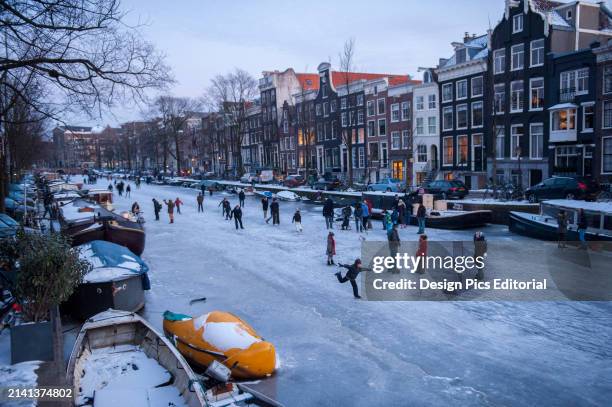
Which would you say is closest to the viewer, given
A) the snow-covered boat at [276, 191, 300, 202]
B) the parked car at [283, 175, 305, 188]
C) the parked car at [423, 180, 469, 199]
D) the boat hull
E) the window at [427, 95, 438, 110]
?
the boat hull

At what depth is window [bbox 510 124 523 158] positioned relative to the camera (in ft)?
131

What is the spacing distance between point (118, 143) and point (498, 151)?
13203 cm

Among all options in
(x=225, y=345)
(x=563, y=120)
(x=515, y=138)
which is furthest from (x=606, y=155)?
(x=225, y=345)

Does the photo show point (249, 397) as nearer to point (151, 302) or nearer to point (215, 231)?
point (151, 302)

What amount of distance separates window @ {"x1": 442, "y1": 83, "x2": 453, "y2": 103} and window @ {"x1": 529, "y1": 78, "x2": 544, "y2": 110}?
28.9ft

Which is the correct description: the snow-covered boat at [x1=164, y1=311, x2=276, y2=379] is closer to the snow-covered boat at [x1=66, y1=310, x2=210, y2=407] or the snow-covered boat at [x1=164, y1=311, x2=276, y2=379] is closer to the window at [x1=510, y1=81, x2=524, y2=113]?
the snow-covered boat at [x1=66, y1=310, x2=210, y2=407]

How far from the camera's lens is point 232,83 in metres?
72.6

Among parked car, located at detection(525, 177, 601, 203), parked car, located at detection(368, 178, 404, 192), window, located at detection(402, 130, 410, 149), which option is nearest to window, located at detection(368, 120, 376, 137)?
window, located at detection(402, 130, 410, 149)

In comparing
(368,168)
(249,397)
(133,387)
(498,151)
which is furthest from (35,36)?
(368,168)

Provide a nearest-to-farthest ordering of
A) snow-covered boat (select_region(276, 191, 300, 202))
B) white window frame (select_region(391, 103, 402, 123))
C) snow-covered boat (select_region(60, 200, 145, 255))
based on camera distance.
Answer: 1. snow-covered boat (select_region(60, 200, 145, 255))
2. snow-covered boat (select_region(276, 191, 300, 202))
3. white window frame (select_region(391, 103, 402, 123))

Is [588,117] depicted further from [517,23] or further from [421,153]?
[421,153]

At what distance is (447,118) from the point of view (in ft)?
155

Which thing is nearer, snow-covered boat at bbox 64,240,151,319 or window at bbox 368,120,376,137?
snow-covered boat at bbox 64,240,151,319

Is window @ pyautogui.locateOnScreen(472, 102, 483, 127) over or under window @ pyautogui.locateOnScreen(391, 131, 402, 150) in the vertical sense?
over
